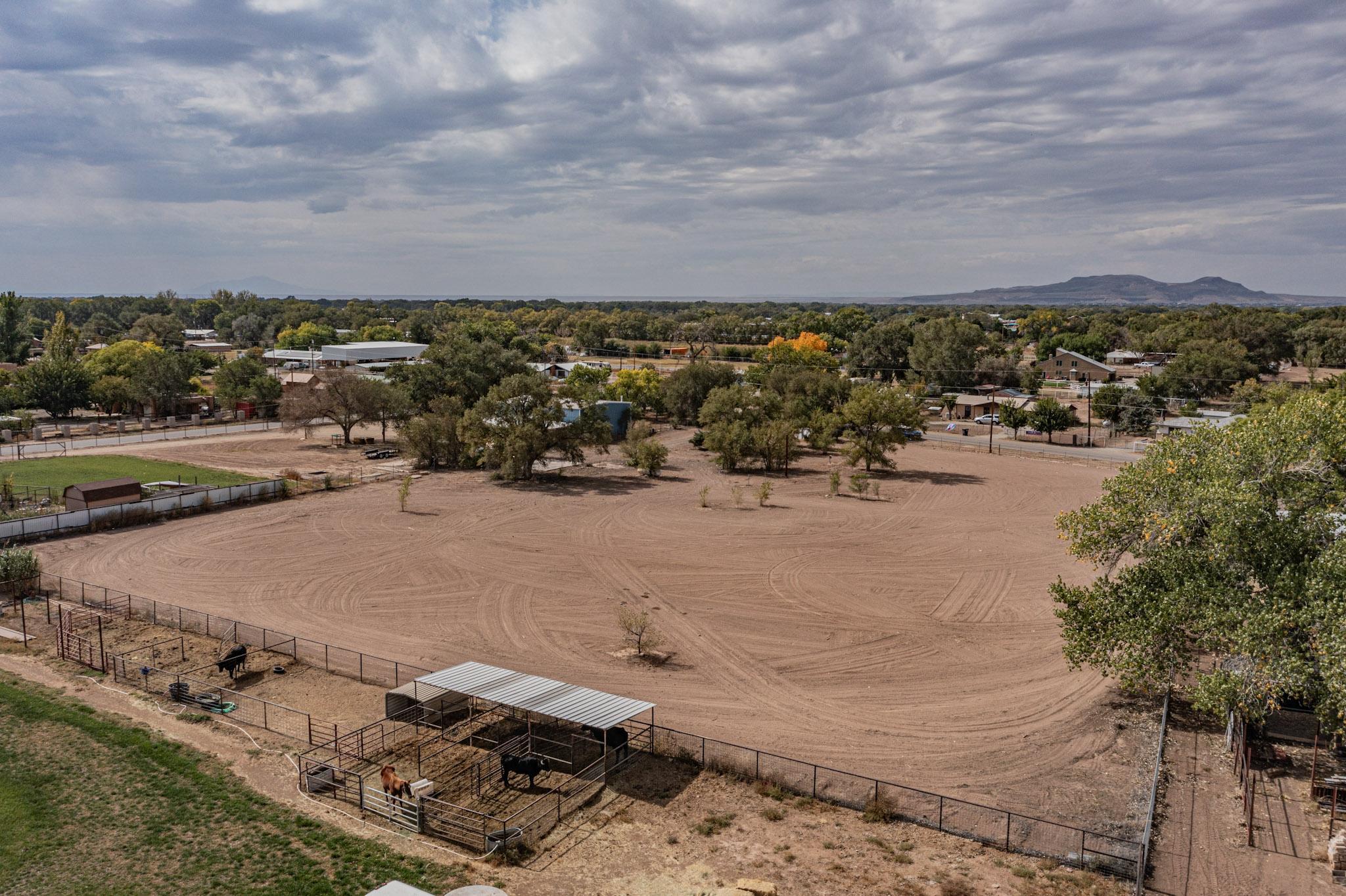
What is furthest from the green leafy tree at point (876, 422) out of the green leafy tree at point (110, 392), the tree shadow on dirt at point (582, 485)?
the green leafy tree at point (110, 392)

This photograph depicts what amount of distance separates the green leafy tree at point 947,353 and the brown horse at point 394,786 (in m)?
101

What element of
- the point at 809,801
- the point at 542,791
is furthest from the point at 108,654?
the point at 809,801

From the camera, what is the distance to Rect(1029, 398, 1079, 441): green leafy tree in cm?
7450

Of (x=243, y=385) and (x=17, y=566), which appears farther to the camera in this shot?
(x=243, y=385)

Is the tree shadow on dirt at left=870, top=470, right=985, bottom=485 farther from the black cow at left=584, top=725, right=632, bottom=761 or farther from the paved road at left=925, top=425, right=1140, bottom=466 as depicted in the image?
the black cow at left=584, top=725, right=632, bottom=761

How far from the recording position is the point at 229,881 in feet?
50.8

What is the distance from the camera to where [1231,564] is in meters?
20.2

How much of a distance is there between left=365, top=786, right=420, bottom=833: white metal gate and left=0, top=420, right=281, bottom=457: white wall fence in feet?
189

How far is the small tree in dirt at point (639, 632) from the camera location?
27250mm

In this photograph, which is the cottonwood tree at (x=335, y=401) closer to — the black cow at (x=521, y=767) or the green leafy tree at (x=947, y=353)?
the black cow at (x=521, y=767)

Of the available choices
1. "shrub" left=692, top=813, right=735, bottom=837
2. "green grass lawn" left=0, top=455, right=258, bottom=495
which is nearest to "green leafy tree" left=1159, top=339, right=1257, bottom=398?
"shrub" left=692, top=813, right=735, bottom=837

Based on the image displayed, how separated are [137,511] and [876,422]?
45.1m

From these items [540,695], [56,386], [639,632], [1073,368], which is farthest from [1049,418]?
[56,386]

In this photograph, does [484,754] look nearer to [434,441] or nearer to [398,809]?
[398,809]
